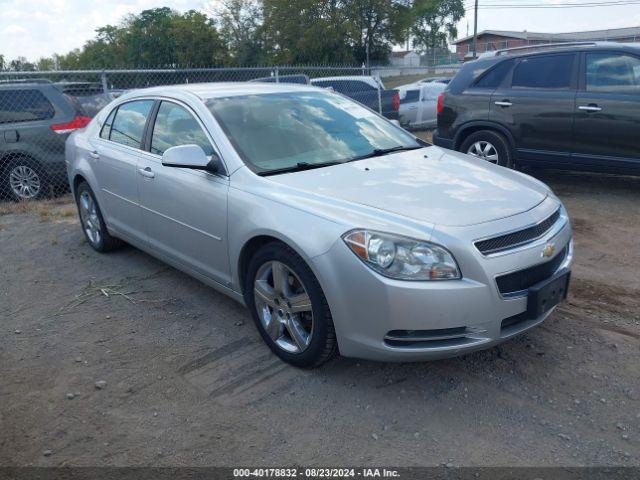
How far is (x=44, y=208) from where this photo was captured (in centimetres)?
Answer: 798

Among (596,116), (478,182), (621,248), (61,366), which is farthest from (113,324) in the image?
(596,116)

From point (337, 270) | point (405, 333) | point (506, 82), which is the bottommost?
point (405, 333)

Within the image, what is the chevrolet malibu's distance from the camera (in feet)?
9.41

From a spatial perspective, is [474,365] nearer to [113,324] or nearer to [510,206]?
[510,206]

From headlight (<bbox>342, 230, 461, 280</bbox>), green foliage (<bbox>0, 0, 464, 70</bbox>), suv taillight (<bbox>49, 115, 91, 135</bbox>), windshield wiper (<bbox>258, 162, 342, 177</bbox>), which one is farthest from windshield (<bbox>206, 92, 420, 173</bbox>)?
green foliage (<bbox>0, 0, 464, 70</bbox>)

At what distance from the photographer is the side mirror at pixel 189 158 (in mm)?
3670

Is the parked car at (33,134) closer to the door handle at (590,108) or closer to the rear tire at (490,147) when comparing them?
the rear tire at (490,147)

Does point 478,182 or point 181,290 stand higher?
point 478,182

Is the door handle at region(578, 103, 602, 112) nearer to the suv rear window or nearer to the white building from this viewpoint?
the suv rear window

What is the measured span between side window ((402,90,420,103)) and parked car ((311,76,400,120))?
1.08 metres

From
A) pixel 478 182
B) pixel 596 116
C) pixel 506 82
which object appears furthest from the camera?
pixel 506 82

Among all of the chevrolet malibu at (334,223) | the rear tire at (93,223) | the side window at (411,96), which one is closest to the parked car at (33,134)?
the rear tire at (93,223)

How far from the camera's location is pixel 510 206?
3225 millimetres

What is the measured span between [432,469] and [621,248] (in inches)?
141
